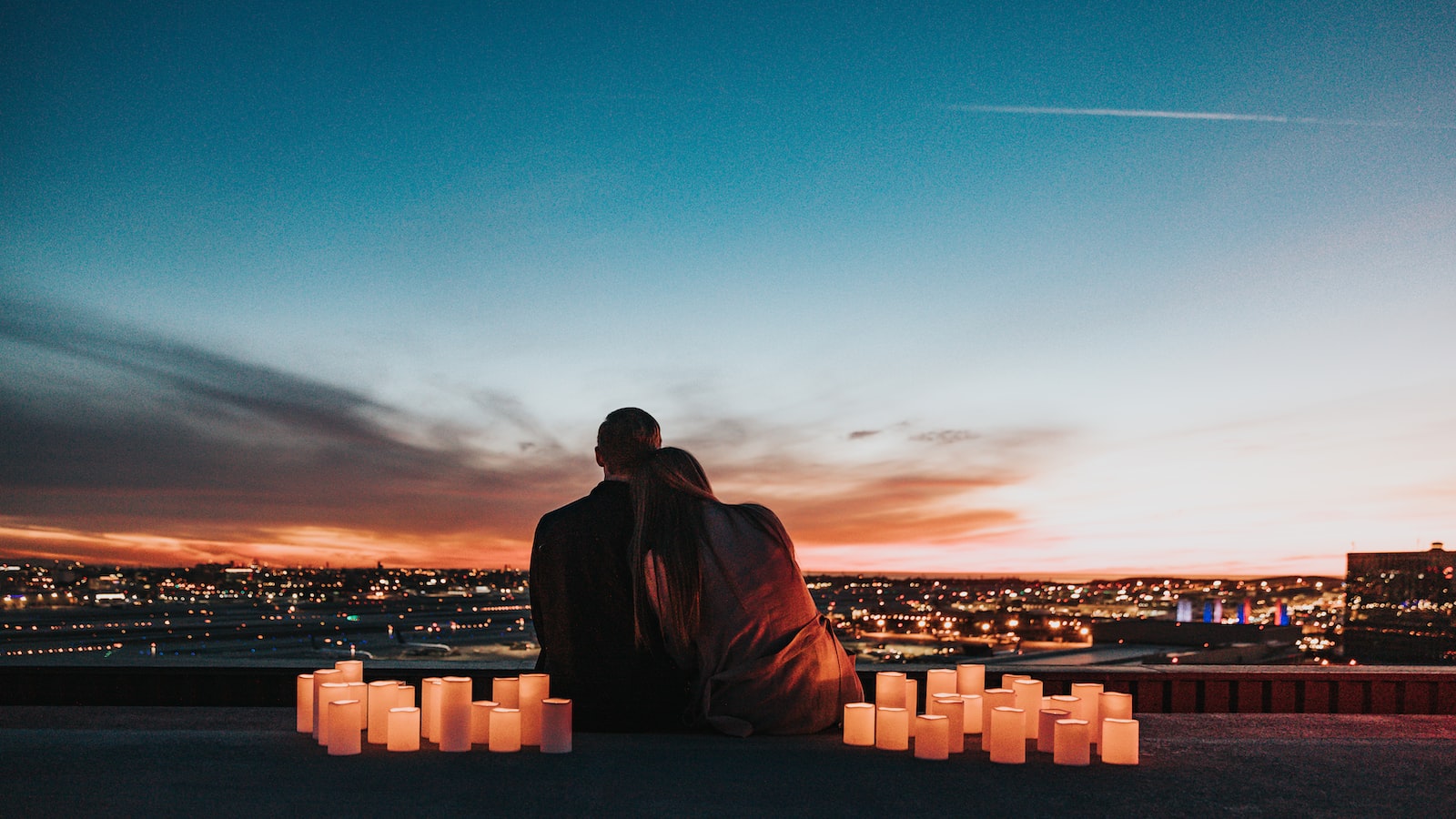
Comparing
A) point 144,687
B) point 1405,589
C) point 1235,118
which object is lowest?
point 1405,589

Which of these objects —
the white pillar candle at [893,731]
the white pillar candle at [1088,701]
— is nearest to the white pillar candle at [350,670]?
the white pillar candle at [893,731]

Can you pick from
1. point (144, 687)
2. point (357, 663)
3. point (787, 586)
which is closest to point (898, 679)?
point (787, 586)

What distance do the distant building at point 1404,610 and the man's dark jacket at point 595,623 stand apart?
4795 centimetres

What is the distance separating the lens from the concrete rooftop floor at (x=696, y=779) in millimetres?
2889

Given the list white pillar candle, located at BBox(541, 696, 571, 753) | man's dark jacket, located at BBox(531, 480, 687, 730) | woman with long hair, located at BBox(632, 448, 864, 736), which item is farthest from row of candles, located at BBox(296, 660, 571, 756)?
woman with long hair, located at BBox(632, 448, 864, 736)

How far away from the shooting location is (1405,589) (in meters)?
45.9

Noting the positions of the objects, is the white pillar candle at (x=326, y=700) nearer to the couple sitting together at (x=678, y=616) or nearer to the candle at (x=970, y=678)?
the couple sitting together at (x=678, y=616)

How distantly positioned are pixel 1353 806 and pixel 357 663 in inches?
148

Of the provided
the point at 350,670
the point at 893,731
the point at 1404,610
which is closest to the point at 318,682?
the point at 350,670

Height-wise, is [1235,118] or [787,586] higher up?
[1235,118]

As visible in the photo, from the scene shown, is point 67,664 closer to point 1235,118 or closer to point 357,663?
point 357,663

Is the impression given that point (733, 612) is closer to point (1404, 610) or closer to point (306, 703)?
point (306, 703)

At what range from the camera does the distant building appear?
43469mm

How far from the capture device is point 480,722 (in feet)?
12.8
